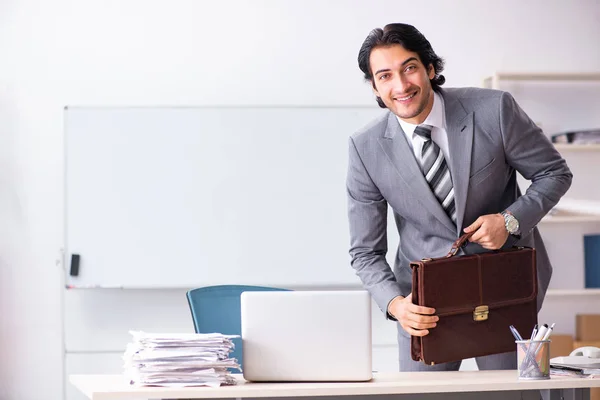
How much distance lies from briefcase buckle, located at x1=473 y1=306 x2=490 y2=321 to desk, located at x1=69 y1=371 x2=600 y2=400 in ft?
0.45

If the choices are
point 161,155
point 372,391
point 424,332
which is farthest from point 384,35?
point 161,155

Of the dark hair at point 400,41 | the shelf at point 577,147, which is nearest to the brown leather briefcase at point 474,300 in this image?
the dark hair at point 400,41

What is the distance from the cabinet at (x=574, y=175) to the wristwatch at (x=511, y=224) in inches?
97.1

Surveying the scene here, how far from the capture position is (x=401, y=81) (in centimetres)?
239

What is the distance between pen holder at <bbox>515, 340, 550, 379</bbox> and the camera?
6.74 feet

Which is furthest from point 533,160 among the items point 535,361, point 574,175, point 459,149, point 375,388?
point 574,175

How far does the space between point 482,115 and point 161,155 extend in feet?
7.75

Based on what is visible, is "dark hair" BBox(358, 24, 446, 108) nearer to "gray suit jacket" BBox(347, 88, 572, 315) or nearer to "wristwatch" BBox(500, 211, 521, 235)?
"gray suit jacket" BBox(347, 88, 572, 315)

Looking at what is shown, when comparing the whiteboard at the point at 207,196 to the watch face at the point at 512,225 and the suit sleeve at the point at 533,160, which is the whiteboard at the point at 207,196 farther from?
the watch face at the point at 512,225

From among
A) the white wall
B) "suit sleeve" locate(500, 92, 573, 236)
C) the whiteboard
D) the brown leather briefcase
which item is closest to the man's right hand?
the brown leather briefcase

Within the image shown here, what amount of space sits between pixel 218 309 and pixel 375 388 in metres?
0.97

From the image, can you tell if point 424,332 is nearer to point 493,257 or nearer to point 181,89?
point 493,257

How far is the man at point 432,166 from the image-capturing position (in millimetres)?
2396

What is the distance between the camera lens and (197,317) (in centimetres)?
276
